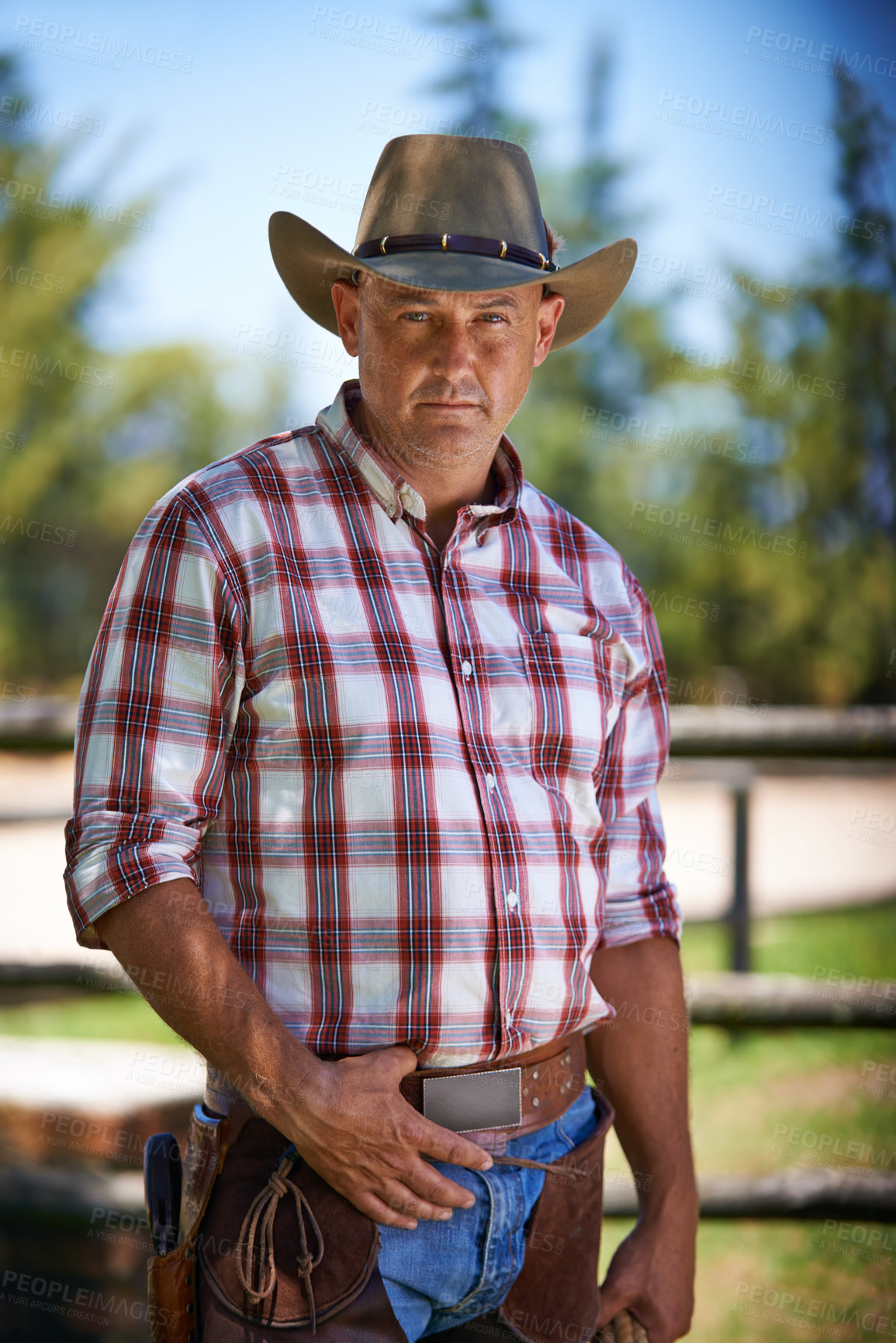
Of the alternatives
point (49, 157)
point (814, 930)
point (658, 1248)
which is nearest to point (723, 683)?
point (814, 930)

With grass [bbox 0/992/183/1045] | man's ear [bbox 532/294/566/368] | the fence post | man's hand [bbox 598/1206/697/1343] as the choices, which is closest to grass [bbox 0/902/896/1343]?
grass [bbox 0/992/183/1045]

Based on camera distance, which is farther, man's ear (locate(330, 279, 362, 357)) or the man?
man's ear (locate(330, 279, 362, 357))

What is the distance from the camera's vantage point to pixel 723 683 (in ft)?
51.8

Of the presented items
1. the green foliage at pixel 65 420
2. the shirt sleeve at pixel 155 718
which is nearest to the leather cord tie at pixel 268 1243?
the shirt sleeve at pixel 155 718

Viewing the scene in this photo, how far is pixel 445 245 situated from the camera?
1.56 meters

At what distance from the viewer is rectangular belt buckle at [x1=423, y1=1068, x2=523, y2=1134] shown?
1.44 metres

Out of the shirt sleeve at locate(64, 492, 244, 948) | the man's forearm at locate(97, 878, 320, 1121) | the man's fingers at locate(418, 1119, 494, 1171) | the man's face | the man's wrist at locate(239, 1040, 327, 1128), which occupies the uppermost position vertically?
the man's face

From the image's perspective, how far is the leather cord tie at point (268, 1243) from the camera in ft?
4.44

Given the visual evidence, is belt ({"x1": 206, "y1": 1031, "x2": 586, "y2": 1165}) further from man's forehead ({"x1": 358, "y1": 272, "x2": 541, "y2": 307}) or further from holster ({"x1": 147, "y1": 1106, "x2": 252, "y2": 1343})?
man's forehead ({"x1": 358, "y1": 272, "x2": 541, "y2": 307})

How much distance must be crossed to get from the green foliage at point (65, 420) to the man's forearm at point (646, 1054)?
14.7 metres

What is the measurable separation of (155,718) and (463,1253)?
751 millimetres

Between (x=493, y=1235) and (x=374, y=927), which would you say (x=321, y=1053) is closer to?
(x=374, y=927)

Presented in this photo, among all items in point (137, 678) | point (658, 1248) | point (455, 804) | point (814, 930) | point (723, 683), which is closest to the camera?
point (137, 678)

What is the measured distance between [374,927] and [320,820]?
5.7 inches
